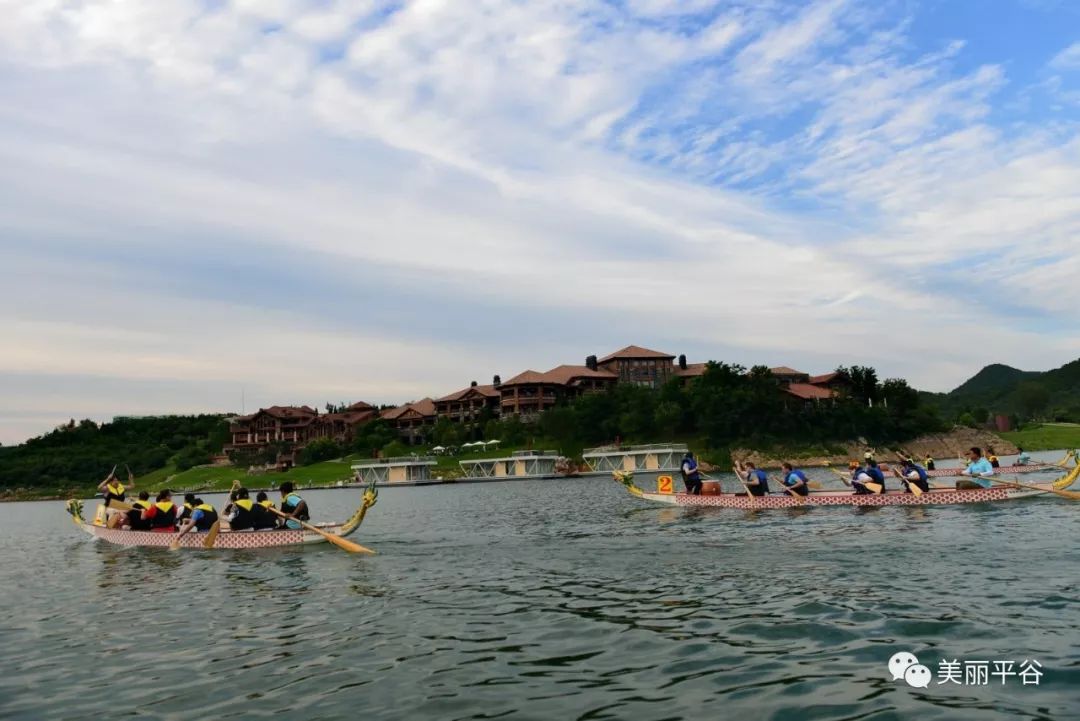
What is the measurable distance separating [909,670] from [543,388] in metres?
138

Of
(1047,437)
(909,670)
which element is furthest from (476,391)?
(909,670)

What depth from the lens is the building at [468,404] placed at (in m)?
153

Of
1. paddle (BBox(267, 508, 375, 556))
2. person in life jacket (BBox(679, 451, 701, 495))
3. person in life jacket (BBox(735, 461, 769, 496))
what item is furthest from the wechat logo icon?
person in life jacket (BBox(679, 451, 701, 495))

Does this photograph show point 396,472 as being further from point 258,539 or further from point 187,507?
point 258,539

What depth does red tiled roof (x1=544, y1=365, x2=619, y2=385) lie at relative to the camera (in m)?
150

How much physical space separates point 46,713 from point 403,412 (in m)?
150

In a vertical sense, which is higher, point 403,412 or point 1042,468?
point 403,412

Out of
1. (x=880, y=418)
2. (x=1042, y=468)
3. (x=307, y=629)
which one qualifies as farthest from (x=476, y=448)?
(x=307, y=629)

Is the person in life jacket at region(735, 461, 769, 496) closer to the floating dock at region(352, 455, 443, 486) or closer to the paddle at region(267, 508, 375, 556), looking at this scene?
the paddle at region(267, 508, 375, 556)

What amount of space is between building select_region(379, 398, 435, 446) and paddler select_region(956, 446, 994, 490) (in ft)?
407

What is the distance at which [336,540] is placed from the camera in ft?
85.0

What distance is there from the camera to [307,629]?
14297 millimetres

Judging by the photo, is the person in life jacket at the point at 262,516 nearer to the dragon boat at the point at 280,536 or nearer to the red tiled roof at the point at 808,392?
the dragon boat at the point at 280,536

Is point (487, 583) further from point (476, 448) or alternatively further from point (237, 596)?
point (476, 448)
